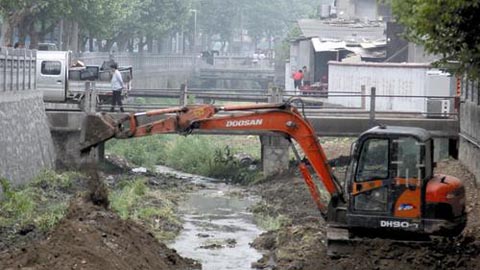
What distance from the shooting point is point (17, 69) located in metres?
37.6

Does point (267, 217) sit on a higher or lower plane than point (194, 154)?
lower

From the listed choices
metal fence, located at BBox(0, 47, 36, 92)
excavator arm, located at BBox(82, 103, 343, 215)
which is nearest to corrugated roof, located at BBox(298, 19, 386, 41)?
metal fence, located at BBox(0, 47, 36, 92)

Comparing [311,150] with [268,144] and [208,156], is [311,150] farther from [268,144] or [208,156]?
[208,156]

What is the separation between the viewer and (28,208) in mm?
28984

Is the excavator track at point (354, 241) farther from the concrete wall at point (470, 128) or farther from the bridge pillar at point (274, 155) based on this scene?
the bridge pillar at point (274, 155)

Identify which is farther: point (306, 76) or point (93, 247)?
point (306, 76)

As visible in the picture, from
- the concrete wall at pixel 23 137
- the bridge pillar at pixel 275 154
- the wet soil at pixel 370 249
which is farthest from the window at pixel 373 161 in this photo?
the bridge pillar at pixel 275 154

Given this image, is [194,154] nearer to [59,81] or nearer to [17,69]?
[59,81]

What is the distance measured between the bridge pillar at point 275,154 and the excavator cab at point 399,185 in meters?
19.8

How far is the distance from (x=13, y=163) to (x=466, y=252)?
17273 mm

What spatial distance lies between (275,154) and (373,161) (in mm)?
20186

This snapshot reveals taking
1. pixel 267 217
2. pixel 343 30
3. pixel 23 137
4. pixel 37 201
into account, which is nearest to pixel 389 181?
pixel 267 217

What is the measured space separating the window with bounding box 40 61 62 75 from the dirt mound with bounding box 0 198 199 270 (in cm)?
2159

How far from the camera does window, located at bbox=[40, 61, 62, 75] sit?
46.6 meters
